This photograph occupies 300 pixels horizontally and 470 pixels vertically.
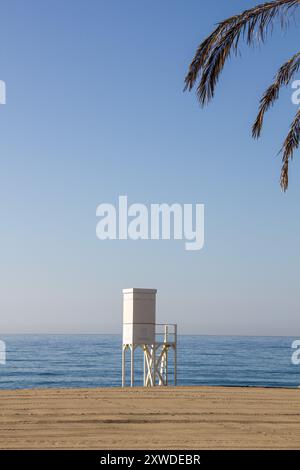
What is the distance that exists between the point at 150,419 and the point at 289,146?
840cm

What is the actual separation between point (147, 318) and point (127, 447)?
1633 cm

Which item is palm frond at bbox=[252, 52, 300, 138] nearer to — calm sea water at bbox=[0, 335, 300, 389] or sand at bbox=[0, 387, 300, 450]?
sand at bbox=[0, 387, 300, 450]

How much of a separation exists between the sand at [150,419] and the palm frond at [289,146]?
5.23 m

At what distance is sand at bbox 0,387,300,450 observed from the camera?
8375mm

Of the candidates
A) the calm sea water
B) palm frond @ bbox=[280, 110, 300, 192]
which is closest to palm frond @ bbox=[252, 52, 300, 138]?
palm frond @ bbox=[280, 110, 300, 192]

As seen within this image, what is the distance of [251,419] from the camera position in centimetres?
1013

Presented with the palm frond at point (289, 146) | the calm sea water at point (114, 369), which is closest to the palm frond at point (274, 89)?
the palm frond at point (289, 146)

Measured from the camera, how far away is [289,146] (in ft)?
52.9

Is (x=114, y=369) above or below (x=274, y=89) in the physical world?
below

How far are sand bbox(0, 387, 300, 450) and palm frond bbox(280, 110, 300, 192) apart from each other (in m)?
5.23

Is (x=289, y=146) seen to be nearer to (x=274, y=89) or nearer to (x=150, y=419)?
(x=274, y=89)

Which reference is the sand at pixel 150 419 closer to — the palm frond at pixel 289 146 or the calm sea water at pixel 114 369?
the palm frond at pixel 289 146

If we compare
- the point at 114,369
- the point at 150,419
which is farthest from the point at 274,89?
the point at 114,369

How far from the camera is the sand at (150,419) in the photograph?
27.5ft
